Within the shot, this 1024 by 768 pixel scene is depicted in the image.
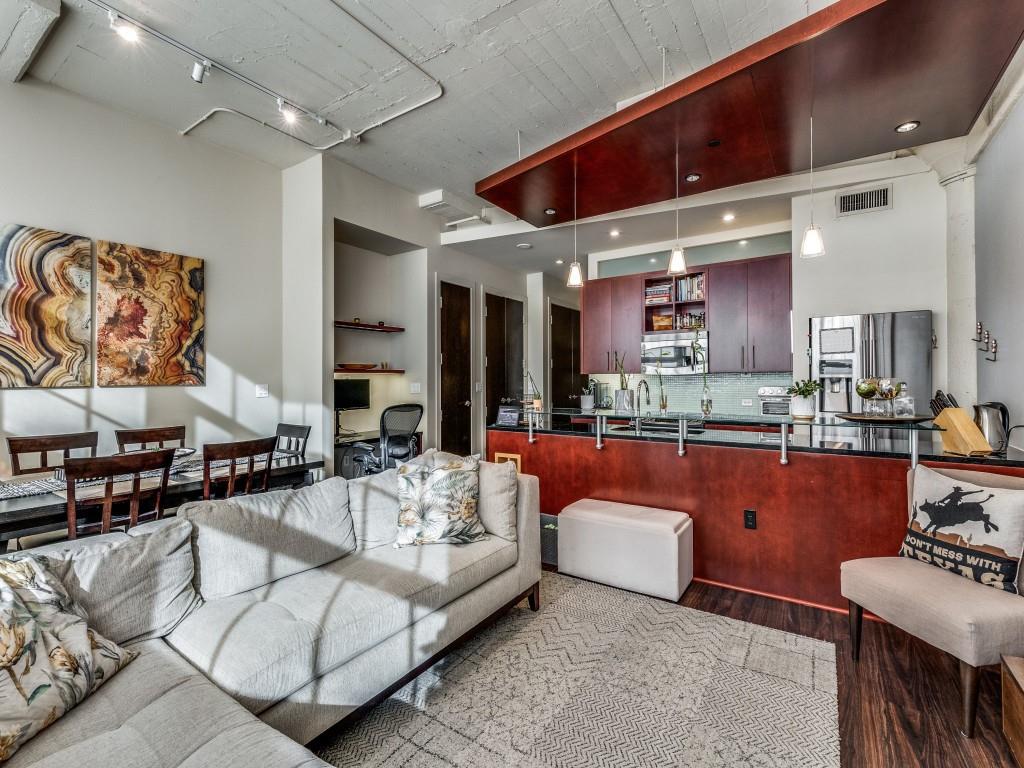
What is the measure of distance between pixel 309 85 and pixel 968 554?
455cm

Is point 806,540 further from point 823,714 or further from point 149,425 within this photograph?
point 149,425

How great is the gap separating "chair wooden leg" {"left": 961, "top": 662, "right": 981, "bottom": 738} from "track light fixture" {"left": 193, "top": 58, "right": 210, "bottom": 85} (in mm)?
4874

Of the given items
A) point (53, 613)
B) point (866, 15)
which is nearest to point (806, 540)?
point (866, 15)

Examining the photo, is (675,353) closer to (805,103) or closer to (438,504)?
(805,103)

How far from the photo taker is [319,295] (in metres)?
4.52

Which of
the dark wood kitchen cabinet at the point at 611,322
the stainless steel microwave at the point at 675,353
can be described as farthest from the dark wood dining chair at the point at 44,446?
the stainless steel microwave at the point at 675,353

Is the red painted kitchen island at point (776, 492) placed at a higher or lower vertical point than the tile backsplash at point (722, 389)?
lower

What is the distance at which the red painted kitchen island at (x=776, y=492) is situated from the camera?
2561mm

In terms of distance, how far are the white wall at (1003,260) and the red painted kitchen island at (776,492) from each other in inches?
25.2

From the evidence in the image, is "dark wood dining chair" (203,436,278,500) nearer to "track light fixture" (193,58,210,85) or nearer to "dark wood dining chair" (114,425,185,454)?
"dark wood dining chair" (114,425,185,454)

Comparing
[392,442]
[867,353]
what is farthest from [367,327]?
[867,353]

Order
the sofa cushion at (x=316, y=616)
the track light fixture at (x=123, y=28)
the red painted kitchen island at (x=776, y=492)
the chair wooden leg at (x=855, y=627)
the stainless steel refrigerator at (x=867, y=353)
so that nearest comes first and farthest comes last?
the sofa cushion at (x=316, y=616)
the chair wooden leg at (x=855, y=627)
the red painted kitchen island at (x=776, y=492)
the track light fixture at (x=123, y=28)
the stainless steel refrigerator at (x=867, y=353)

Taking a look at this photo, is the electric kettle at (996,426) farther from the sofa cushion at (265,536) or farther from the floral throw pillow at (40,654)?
the floral throw pillow at (40,654)

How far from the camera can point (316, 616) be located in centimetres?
172
